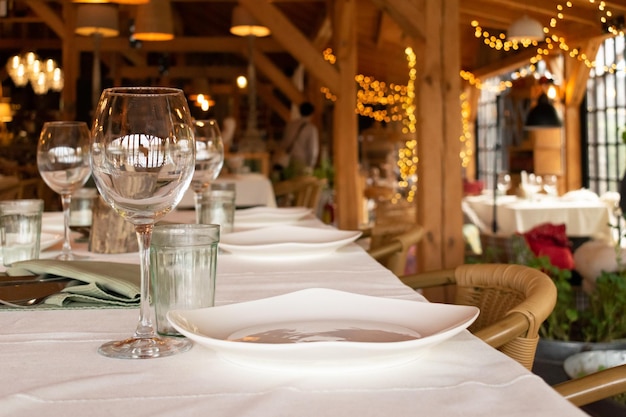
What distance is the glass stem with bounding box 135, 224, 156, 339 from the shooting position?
104 cm

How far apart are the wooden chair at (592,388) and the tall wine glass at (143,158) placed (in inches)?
19.5

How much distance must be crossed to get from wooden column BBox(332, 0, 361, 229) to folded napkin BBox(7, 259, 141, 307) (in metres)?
5.04

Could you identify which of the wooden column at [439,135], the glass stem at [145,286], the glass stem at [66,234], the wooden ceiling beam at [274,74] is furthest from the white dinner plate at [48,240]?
the wooden ceiling beam at [274,74]

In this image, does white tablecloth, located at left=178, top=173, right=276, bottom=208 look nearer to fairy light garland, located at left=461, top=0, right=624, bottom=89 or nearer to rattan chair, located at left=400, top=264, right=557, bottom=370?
fairy light garland, located at left=461, top=0, right=624, bottom=89

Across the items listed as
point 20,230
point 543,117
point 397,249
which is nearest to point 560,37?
point 543,117

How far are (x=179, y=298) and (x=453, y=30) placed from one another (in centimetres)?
329

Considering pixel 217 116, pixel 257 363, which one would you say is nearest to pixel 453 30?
pixel 257 363

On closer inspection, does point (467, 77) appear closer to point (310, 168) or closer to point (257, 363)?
point (310, 168)

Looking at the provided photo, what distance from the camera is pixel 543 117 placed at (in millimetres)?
10117

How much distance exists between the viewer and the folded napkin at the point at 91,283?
1.32 m

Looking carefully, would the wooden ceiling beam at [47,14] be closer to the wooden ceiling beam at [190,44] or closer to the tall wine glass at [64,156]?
the wooden ceiling beam at [190,44]

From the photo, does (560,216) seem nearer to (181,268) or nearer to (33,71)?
(181,268)

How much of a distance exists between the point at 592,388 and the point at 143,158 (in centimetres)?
63

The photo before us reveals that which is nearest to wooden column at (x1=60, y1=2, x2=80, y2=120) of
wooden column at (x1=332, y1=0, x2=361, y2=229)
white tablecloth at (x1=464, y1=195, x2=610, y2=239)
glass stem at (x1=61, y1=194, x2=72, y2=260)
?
wooden column at (x1=332, y1=0, x2=361, y2=229)
